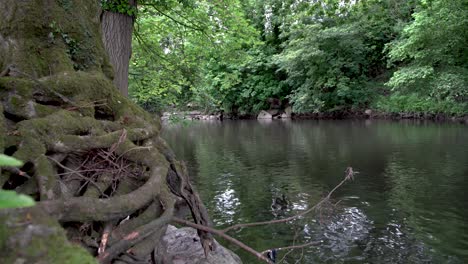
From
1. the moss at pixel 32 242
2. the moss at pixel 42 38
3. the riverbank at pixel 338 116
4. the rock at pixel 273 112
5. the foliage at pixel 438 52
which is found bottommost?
the riverbank at pixel 338 116

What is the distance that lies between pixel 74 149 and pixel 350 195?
9477mm

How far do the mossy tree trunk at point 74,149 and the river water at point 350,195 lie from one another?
2242mm

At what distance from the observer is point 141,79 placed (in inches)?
492

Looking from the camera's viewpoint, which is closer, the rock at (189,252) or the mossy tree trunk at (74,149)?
the mossy tree trunk at (74,149)

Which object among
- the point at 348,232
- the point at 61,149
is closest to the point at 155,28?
the point at 348,232

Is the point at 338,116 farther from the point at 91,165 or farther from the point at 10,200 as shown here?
the point at 10,200

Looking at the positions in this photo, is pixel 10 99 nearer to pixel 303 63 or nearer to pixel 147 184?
pixel 147 184

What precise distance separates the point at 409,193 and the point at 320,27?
28.3 m

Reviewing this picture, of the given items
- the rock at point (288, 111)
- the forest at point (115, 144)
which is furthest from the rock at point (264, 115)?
the forest at point (115, 144)

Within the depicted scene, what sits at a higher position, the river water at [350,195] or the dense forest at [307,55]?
the dense forest at [307,55]

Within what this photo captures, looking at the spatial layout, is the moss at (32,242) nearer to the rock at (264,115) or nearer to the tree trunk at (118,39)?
the tree trunk at (118,39)

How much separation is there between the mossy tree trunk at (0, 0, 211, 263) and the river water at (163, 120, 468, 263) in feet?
7.36

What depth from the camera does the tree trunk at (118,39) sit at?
7.38 meters

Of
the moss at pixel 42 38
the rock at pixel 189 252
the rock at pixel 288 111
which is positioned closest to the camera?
the moss at pixel 42 38
